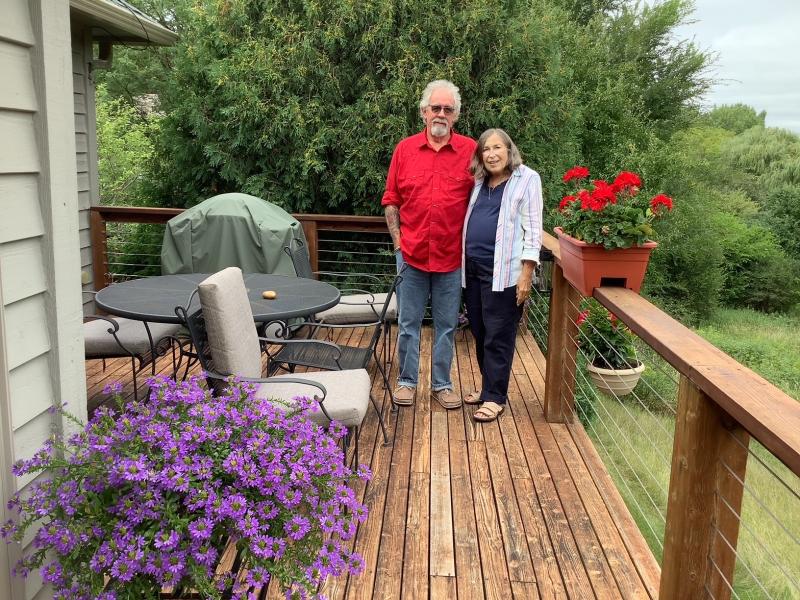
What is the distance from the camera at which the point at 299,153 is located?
19.9 feet

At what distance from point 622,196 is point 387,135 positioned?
10.6ft

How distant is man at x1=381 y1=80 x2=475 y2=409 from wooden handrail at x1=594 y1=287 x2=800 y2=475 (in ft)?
4.63

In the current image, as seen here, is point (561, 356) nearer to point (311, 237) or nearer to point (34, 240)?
point (311, 237)

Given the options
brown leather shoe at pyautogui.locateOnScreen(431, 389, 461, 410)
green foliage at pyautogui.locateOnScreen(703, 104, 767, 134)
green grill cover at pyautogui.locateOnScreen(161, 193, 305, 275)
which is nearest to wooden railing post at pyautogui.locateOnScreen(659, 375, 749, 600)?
brown leather shoe at pyautogui.locateOnScreen(431, 389, 461, 410)

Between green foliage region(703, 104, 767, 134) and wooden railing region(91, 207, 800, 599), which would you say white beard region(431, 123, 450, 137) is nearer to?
wooden railing region(91, 207, 800, 599)

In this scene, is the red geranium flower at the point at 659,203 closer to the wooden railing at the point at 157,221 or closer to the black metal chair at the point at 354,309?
the black metal chair at the point at 354,309

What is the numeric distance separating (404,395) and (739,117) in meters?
43.1

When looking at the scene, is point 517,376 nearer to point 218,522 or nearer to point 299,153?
point 299,153

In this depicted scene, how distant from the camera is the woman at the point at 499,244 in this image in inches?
137

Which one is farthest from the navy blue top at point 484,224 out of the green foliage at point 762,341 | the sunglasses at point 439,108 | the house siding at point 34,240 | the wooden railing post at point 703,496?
the green foliage at point 762,341

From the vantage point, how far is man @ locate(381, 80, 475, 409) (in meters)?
3.72

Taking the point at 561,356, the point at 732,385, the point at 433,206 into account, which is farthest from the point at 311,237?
the point at 732,385

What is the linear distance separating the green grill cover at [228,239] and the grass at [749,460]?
7.10ft

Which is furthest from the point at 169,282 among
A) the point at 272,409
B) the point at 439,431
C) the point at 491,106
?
the point at 491,106
